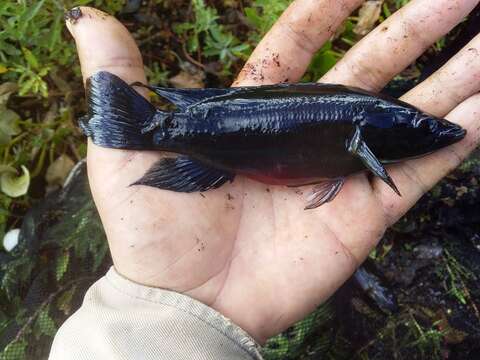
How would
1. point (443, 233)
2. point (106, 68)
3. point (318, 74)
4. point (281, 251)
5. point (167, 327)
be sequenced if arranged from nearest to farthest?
point (167, 327) → point (106, 68) → point (281, 251) → point (443, 233) → point (318, 74)

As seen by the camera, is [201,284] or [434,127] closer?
[201,284]

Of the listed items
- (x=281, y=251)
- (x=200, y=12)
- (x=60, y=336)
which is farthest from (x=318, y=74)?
(x=60, y=336)

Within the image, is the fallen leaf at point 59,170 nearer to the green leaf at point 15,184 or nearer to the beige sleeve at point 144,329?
the green leaf at point 15,184

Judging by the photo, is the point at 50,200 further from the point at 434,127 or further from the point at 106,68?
the point at 434,127

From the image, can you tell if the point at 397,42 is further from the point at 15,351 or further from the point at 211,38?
the point at 15,351

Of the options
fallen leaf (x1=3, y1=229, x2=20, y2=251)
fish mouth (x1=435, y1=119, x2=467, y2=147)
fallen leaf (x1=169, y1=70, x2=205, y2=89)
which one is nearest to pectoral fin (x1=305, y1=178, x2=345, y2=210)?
fish mouth (x1=435, y1=119, x2=467, y2=147)

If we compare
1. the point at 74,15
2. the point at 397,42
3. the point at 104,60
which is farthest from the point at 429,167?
the point at 74,15
